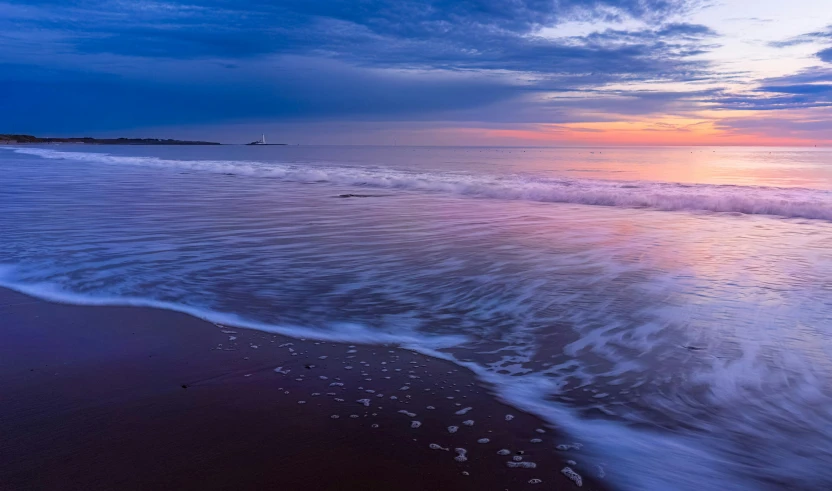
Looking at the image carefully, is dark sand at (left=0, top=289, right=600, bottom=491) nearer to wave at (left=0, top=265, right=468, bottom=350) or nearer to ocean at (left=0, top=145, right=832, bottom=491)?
wave at (left=0, top=265, right=468, bottom=350)

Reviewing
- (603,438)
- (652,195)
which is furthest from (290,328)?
(652,195)

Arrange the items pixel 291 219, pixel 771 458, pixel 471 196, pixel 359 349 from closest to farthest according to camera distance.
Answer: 1. pixel 771 458
2. pixel 359 349
3. pixel 291 219
4. pixel 471 196

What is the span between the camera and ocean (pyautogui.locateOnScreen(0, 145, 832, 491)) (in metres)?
3.41

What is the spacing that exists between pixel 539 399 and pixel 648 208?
1413cm

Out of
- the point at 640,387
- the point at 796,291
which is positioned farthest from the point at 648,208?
the point at 640,387

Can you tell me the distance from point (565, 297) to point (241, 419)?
4045mm

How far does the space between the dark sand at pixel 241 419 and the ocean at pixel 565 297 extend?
1.33 ft

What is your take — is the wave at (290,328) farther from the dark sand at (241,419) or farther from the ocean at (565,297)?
the dark sand at (241,419)

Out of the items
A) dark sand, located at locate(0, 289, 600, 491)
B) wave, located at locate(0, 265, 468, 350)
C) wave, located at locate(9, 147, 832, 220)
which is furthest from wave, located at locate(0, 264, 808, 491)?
wave, located at locate(9, 147, 832, 220)

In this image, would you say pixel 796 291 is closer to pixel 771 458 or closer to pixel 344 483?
pixel 771 458

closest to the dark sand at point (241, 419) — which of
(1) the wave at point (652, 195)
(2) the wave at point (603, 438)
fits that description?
(2) the wave at point (603, 438)

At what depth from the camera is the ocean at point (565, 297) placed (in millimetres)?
3408

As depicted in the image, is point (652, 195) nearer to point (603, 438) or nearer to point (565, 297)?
point (565, 297)

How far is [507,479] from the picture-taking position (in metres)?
2.77
